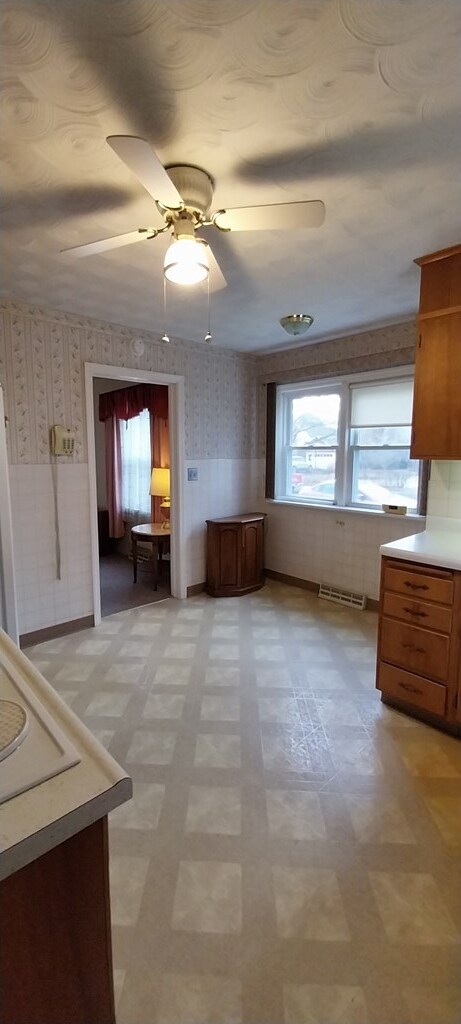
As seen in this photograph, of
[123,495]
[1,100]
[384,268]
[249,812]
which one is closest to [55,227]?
[1,100]

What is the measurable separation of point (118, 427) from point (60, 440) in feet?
8.16

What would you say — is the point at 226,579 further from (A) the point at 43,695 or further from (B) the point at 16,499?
(A) the point at 43,695

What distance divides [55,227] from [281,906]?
275 cm

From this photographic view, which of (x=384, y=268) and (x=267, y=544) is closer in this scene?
(x=384, y=268)

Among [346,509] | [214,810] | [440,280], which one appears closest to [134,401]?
[346,509]

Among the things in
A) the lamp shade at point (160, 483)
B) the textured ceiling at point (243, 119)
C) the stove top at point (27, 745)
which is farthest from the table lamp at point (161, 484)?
the stove top at point (27, 745)

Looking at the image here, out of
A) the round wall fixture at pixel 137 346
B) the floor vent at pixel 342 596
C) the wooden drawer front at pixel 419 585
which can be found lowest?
the floor vent at pixel 342 596

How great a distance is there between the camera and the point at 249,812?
5.61 ft

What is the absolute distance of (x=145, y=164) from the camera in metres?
1.20

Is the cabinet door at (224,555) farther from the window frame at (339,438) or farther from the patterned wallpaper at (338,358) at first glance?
the patterned wallpaper at (338,358)

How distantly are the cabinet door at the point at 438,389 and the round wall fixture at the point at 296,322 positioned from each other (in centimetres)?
100

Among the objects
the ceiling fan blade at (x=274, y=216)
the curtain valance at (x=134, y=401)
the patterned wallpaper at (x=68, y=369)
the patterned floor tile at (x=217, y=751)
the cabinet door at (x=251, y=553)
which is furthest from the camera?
the curtain valance at (x=134, y=401)

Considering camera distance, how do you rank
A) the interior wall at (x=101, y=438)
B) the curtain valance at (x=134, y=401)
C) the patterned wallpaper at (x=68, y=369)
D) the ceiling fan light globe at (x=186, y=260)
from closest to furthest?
the ceiling fan light globe at (x=186, y=260)
the patterned wallpaper at (x=68, y=369)
the curtain valance at (x=134, y=401)
the interior wall at (x=101, y=438)

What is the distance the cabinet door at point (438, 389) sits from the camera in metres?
2.29
